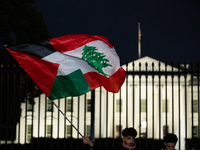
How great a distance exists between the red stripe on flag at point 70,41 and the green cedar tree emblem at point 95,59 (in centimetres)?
17

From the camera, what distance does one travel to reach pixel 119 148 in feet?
15.0

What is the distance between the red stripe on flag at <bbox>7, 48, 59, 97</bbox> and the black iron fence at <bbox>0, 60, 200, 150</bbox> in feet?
2.69

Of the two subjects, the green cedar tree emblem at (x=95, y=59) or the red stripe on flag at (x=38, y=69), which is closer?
the red stripe on flag at (x=38, y=69)

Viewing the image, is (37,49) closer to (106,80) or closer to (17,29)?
(106,80)

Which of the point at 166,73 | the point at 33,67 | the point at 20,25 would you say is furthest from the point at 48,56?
the point at 20,25

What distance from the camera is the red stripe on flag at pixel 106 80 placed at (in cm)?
617

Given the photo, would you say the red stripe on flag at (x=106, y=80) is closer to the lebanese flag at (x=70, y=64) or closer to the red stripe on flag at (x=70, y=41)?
the lebanese flag at (x=70, y=64)

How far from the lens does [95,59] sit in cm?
624

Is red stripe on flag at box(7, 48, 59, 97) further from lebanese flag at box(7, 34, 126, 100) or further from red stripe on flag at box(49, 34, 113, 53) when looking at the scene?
red stripe on flag at box(49, 34, 113, 53)

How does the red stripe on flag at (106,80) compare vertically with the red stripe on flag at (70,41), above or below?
below

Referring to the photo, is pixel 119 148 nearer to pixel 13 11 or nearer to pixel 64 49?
pixel 64 49

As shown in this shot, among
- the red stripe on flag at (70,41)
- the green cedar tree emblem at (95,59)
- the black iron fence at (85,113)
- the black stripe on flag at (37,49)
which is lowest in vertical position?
the black iron fence at (85,113)

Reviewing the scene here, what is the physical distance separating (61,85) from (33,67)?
0.52 meters

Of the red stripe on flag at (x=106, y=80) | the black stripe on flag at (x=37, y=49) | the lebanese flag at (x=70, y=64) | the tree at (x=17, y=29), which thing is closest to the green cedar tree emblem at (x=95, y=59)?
the lebanese flag at (x=70, y=64)
